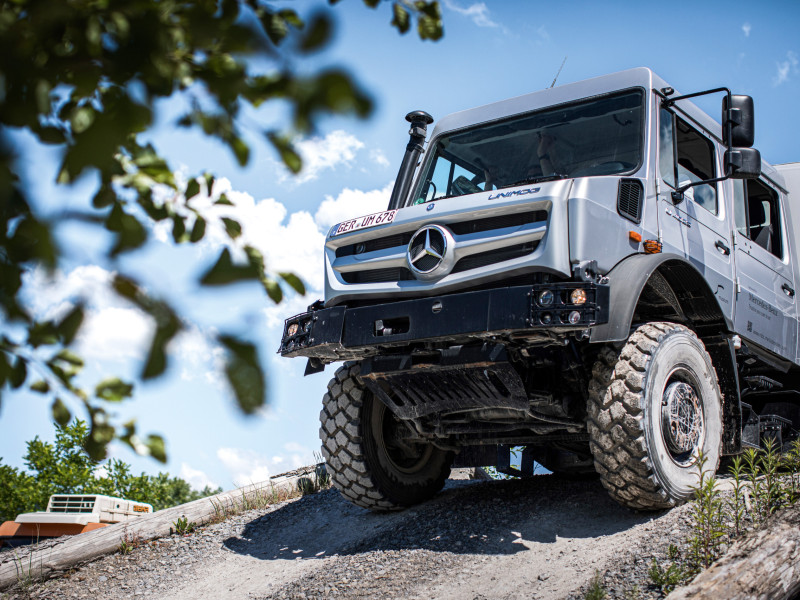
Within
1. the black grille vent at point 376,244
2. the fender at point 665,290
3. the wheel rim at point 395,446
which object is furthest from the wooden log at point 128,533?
the fender at point 665,290

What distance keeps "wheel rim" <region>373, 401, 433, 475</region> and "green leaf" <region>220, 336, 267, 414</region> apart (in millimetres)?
5479

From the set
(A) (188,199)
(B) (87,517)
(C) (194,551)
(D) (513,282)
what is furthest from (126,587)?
(A) (188,199)

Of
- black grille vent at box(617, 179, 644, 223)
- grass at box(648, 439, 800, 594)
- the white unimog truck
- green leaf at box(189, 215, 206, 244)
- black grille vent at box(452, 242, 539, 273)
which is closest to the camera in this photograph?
green leaf at box(189, 215, 206, 244)

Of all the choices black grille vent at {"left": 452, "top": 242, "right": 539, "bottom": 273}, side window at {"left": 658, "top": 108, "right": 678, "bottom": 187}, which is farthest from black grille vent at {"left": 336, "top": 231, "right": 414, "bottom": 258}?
side window at {"left": 658, "top": 108, "right": 678, "bottom": 187}

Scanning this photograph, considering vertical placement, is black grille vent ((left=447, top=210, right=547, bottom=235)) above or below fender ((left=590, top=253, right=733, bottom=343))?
above

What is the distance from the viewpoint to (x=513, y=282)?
5391 millimetres

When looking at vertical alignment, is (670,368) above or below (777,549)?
above

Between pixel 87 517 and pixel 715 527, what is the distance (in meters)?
6.04

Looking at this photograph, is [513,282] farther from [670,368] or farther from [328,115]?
[328,115]

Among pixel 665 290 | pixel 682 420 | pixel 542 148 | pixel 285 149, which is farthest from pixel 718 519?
pixel 285 149

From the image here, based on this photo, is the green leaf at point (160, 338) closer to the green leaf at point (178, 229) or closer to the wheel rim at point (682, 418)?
the green leaf at point (178, 229)

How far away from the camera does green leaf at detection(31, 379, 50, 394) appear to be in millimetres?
2049

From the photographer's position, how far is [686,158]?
6.54 metres

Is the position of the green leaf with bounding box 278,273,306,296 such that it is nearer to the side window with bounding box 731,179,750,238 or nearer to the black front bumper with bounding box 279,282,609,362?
the black front bumper with bounding box 279,282,609,362
